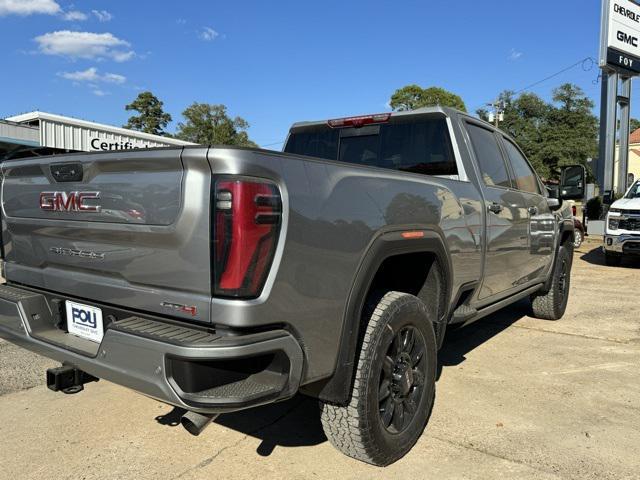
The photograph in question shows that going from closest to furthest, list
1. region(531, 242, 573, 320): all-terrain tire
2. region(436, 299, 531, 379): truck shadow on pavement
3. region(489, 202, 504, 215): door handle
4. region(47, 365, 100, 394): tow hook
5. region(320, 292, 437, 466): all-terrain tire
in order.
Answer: region(320, 292, 437, 466): all-terrain tire
region(47, 365, 100, 394): tow hook
region(489, 202, 504, 215): door handle
region(436, 299, 531, 379): truck shadow on pavement
region(531, 242, 573, 320): all-terrain tire

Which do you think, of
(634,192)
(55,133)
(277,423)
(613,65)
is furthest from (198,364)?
(613,65)

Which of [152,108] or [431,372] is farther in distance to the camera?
[152,108]

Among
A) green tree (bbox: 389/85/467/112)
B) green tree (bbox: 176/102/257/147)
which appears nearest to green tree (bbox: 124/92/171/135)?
green tree (bbox: 176/102/257/147)

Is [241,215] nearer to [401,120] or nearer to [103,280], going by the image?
[103,280]

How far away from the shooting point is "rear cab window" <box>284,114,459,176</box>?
3682 millimetres

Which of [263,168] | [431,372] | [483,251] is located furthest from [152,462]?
[483,251]

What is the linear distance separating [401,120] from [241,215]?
7.70ft

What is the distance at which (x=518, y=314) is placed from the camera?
20.6 feet

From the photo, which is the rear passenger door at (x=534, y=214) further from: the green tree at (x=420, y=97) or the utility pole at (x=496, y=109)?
the green tree at (x=420, y=97)

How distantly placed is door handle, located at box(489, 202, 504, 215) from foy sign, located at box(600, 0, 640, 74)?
17902 mm

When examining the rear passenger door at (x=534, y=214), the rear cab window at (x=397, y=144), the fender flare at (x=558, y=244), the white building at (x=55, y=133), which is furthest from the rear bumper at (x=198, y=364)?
the white building at (x=55, y=133)

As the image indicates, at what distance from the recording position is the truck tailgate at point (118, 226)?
6.24ft

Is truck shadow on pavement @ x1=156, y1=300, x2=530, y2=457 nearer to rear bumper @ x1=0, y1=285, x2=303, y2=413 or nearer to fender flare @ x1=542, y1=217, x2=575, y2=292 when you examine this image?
rear bumper @ x1=0, y1=285, x2=303, y2=413

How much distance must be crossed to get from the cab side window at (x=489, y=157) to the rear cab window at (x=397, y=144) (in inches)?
11.1
